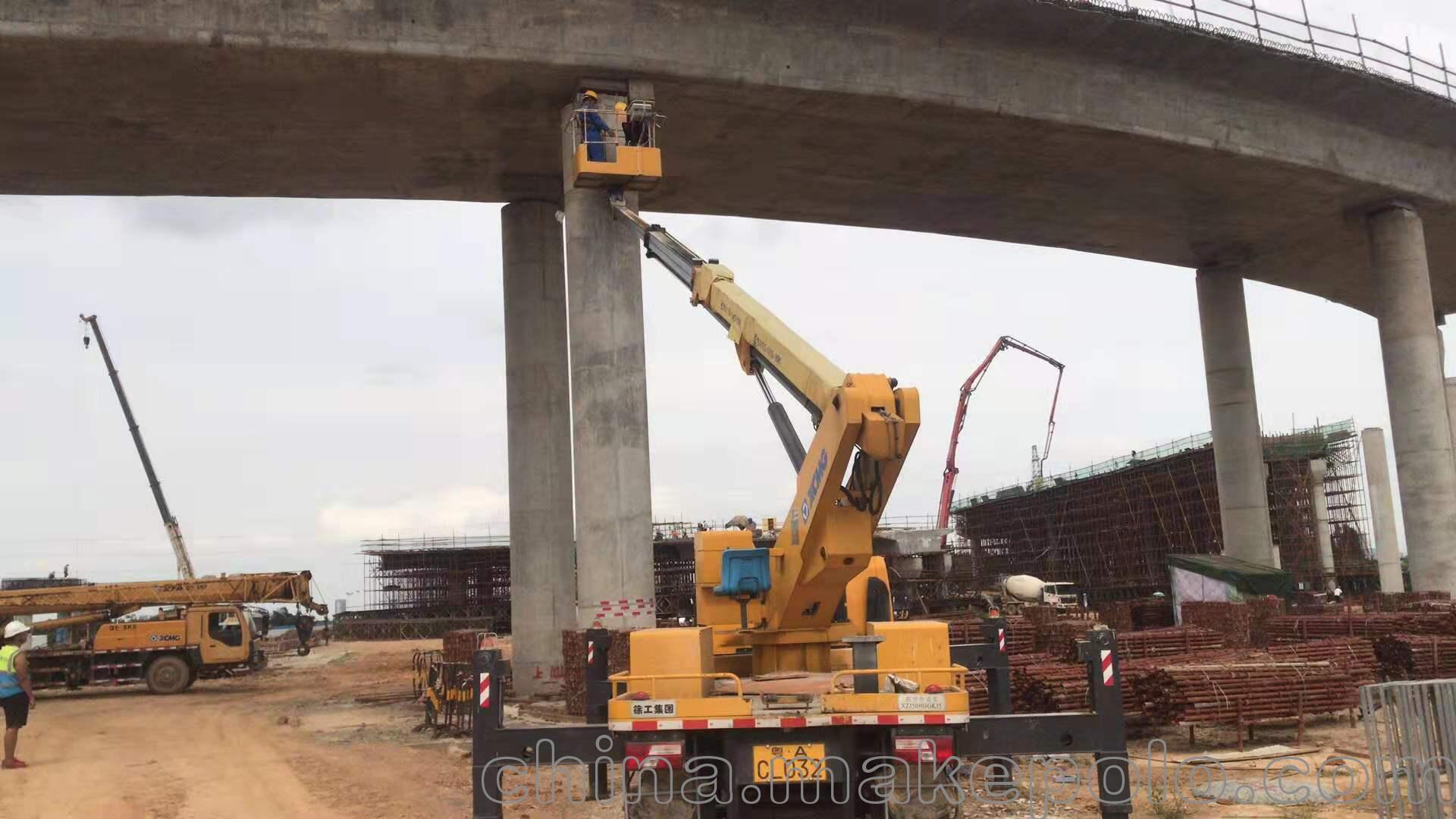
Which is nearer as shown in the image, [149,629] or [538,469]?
[538,469]

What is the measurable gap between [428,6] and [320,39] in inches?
75.0

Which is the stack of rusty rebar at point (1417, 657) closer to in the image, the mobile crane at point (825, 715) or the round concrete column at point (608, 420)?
the round concrete column at point (608, 420)

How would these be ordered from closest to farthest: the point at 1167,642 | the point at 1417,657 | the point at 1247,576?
the point at 1417,657 < the point at 1167,642 < the point at 1247,576

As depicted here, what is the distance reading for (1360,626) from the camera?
75.3ft

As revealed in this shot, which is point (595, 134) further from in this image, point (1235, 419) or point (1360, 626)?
point (1235, 419)

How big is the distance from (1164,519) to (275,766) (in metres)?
59.3

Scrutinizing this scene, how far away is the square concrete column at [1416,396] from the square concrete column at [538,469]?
22294 mm

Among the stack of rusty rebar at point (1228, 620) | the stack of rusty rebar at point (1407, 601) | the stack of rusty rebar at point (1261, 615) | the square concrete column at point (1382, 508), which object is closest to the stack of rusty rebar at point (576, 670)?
the stack of rusty rebar at point (1228, 620)

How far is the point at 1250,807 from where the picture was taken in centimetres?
1076

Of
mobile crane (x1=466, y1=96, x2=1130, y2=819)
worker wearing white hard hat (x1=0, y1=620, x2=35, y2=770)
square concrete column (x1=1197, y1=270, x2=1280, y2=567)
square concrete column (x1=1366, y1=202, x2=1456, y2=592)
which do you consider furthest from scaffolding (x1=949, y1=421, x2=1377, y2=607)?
mobile crane (x1=466, y1=96, x2=1130, y2=819)

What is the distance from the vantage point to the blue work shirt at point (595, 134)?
2020 cm

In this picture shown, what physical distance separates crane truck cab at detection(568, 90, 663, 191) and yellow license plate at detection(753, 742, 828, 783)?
560 inches

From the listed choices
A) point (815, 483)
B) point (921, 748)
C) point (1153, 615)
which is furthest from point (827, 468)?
point (1153, 615)

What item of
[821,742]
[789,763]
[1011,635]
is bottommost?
[1011,635]
